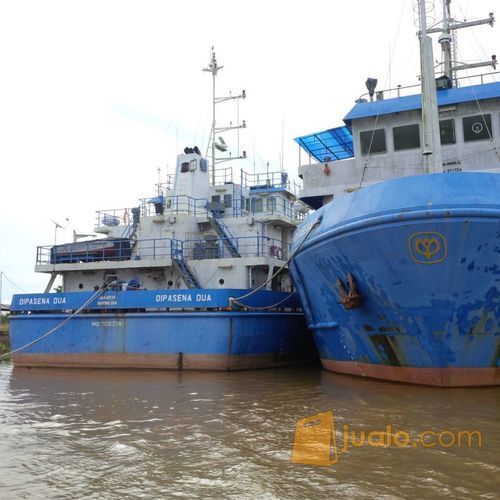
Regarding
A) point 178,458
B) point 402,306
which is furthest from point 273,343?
point 178,458

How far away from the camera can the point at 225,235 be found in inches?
624

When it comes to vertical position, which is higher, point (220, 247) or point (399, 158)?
point (399, 158)

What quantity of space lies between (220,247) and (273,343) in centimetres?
333

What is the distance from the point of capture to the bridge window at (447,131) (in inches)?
448

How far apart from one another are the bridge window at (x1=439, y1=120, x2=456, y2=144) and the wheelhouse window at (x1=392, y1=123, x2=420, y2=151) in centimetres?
50

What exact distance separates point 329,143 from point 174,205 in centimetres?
515

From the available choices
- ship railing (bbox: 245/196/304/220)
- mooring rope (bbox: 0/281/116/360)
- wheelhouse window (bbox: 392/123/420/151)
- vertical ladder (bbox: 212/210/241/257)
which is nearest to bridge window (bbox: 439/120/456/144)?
wheelhouse window (bbox: 392/123/420/151)

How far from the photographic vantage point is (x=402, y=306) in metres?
8.64

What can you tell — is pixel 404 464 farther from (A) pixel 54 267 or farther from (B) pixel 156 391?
(A) pixel 54 267

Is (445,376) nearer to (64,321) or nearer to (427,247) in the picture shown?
(427,247)

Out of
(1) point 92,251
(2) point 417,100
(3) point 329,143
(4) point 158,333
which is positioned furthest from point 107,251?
(2) point 417,100

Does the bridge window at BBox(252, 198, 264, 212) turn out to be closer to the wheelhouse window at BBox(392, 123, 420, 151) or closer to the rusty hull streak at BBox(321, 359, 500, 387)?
the wheelhouse window at BBox(392, 123, 420, 151)

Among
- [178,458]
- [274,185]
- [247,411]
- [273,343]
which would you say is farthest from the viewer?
[274,185]

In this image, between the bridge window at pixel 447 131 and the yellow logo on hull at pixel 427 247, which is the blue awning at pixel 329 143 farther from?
the yellow logo on hull at pixel 427 247
